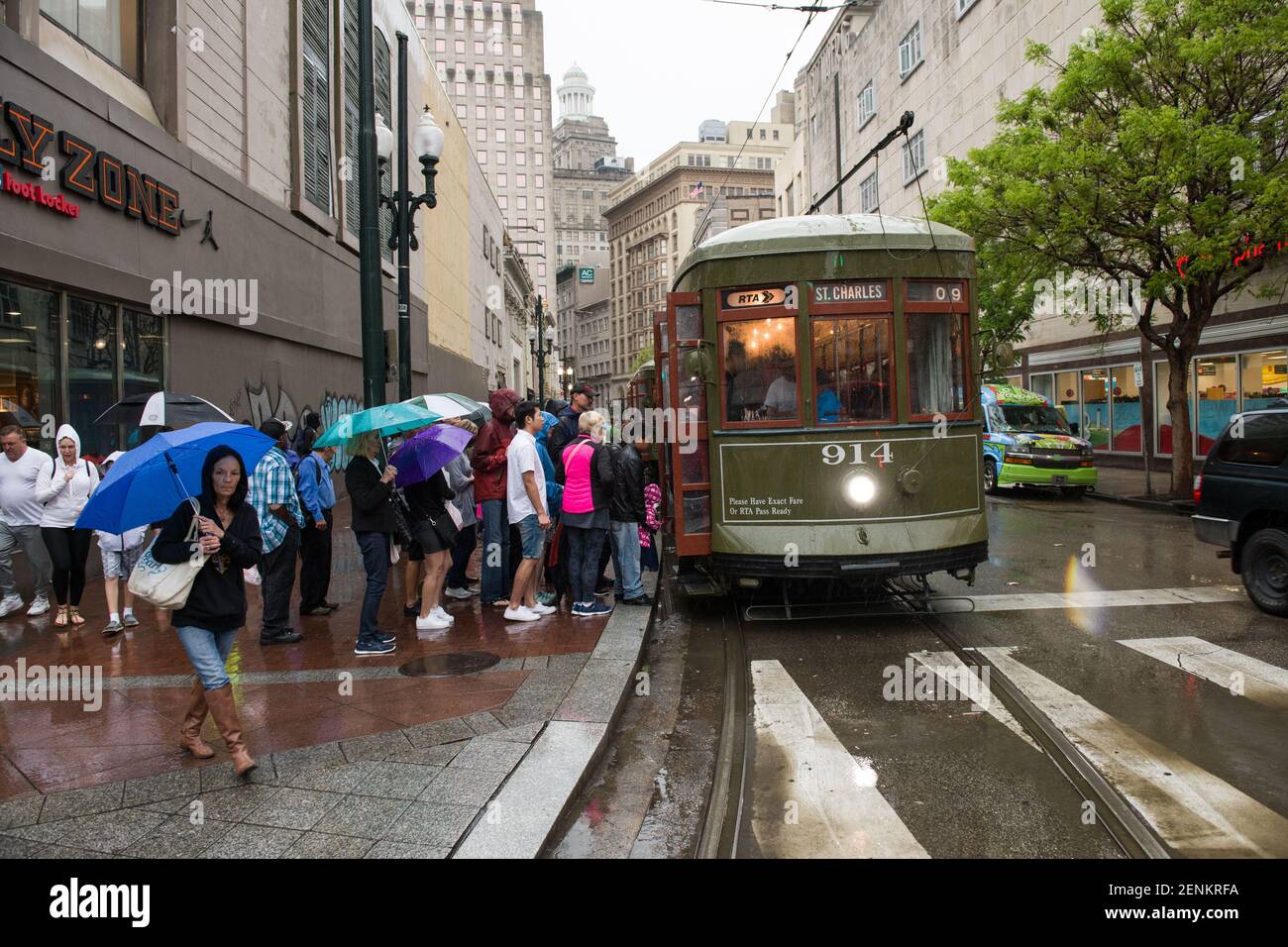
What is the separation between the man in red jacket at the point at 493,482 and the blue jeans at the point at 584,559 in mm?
738

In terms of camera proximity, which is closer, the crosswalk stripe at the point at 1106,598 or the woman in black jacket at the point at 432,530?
the woman in black jacket at the point at 432,530

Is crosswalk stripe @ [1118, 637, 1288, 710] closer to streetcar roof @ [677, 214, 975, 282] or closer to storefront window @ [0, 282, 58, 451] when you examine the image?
streetcar roof @ [677, 214, 975, 282]

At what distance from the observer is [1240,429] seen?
7.68m

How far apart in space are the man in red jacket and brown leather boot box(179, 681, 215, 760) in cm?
385

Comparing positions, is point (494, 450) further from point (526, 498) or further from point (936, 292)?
point (936, 292)

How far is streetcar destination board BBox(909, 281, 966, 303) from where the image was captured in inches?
285

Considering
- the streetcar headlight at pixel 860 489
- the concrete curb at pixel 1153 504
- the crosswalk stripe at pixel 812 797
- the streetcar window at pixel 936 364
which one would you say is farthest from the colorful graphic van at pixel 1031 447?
the crosswalk stripe at pixel 812 797

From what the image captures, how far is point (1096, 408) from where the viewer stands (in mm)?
26281

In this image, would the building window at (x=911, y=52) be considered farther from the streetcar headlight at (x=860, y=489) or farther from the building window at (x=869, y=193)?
the streetcar headlight at (x=860, y=489)

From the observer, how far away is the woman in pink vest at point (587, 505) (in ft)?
24.6

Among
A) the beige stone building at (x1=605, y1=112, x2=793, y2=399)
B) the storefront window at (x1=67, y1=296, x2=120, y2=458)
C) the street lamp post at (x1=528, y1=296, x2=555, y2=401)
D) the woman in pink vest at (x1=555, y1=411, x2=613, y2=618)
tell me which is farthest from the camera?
the beige stone building at (x1=605, y1=112, x2=793, y2=399)

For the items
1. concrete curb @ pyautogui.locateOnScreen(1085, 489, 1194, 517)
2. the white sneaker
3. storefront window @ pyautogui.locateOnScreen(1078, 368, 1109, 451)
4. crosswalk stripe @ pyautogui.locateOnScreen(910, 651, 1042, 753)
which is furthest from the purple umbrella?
storefront window @ pyautogui.locateOnScreen(1078, 368, 1109, 451)

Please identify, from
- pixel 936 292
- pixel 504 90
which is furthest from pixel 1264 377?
pixel 504 90
